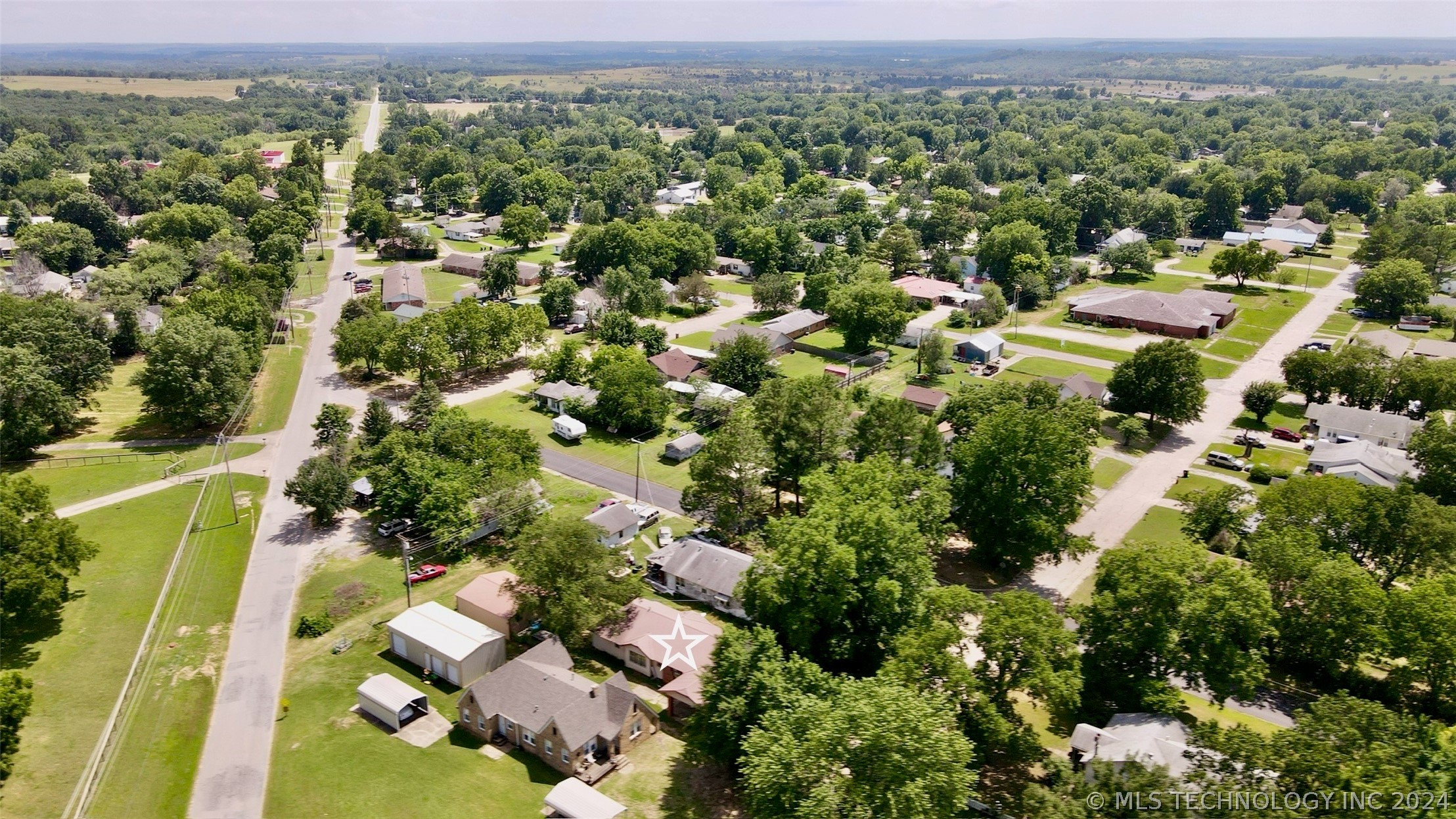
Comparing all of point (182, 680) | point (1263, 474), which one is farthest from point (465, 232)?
point (1263, 474)

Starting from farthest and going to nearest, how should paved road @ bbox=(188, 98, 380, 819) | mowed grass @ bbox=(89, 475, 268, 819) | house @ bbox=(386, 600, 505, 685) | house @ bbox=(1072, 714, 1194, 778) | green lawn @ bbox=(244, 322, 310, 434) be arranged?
green lawn @ bbox=(244, 322, 310, 434), house @ bbox=(386, 600, 505, 685), paved road @ bbox=(188, 98, 380, 819), mowed grass @ bbox=(89, 475, 268, 819), house @ bbox=(1072, 714, 1194, 778)

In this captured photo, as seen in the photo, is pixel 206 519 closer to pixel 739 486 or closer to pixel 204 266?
pixel 739 486

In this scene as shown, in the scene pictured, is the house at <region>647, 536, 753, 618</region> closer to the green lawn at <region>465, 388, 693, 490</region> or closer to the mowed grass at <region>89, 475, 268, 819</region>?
the green lawn at <region>465, 388, 693, 490</region>

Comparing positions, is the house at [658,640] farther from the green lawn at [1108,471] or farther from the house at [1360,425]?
the house at [1360,425]

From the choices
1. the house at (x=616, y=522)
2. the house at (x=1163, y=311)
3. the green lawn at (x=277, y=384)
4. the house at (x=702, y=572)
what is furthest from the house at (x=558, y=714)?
the house at (x=1163, y=311)

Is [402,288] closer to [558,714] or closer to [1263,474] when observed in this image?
[558,714]

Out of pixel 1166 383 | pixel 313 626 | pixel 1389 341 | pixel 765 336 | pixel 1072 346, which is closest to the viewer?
pixel 313 626

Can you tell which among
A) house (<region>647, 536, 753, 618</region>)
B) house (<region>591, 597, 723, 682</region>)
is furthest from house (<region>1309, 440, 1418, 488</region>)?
house (<region>591, 597, 723, 682</region>)
